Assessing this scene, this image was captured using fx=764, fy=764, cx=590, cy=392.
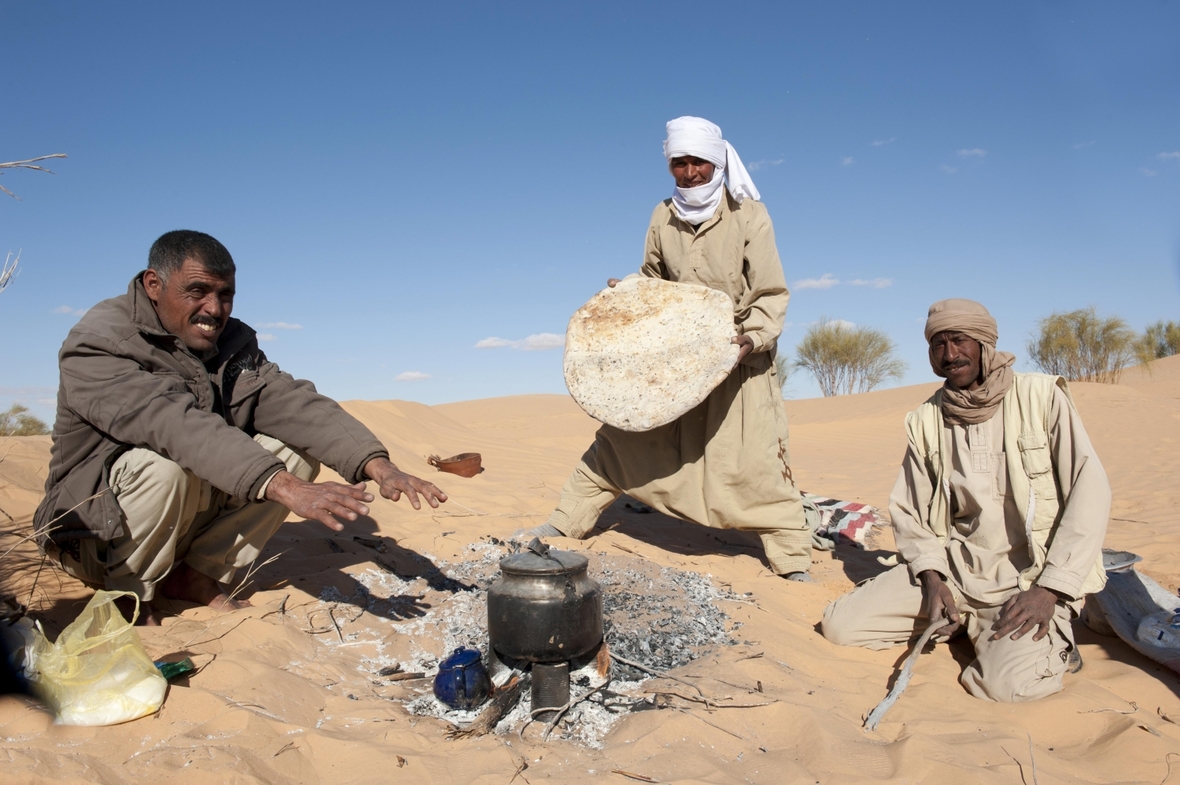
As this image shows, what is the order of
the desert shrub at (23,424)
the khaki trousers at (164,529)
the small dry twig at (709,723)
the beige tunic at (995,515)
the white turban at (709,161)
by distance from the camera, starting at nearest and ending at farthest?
the small dry twig at (709,723), the khaki trousers at (164,529), the beige tunic at (995,515), the white turban at (709,161), the desert shrub at (23,424)

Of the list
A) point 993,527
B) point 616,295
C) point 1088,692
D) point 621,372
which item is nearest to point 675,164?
point 616,295

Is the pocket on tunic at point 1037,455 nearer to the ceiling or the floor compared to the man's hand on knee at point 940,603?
nearer to the ceiling

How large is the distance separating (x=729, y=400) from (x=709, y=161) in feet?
3.87

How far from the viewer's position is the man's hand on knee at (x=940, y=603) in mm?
2744

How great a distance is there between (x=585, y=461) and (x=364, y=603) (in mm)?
1503

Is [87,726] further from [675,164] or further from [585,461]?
[675,164]

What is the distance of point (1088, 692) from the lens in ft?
8.16

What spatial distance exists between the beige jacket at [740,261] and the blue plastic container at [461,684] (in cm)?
208

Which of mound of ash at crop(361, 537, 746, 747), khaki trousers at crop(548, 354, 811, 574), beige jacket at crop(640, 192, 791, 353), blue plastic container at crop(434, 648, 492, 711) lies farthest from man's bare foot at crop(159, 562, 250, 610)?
beige jacket at crop(640, 192, 791, 353)

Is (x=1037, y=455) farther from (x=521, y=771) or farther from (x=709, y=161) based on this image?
(x=521, y=771)

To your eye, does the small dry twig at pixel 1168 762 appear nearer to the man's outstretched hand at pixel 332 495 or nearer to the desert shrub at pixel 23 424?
the man's outstretched hand at pixel 332 495

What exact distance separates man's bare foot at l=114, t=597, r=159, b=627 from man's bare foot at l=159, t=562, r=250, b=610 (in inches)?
7.0

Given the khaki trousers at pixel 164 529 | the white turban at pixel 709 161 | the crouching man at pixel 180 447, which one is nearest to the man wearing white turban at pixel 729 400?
the white turban at pixel 709 161

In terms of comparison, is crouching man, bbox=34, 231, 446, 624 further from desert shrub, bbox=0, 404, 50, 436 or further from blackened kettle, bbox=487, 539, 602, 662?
desert shrub, bbox=0, 404, 50, 436
